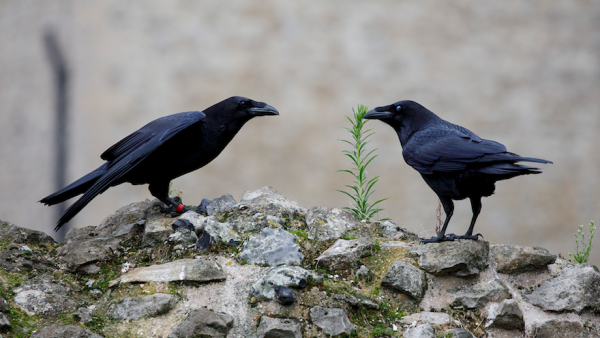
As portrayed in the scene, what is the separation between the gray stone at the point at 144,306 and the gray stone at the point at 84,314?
0.14 meters

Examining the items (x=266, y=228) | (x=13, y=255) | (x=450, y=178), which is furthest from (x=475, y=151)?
(x=13, y=255)

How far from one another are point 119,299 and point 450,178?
2483mm

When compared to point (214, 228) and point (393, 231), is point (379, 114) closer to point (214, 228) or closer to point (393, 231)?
point (393, 231)

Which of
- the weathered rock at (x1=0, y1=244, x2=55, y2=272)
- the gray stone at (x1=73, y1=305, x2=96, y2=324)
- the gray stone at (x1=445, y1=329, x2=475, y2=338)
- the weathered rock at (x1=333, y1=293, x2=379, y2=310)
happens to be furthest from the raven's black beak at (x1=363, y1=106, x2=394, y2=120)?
the weathered rock at (x1=0, y1=244, x2=55, y2=272)

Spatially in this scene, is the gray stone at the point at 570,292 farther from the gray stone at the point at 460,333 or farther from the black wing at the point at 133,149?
the black wing at the point at 133,149

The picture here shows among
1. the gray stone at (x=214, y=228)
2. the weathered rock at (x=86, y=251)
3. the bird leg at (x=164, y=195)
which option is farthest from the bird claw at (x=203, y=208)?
the weathered rock at (x=86, y=251)

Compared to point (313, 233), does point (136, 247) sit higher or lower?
lower

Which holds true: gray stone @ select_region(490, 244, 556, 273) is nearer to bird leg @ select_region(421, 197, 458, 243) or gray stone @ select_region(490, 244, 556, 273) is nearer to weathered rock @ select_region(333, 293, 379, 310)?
bird leg @ select_region(421, 197, 458, 243)

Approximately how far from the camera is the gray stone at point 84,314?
9.03 feet

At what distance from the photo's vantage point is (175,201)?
13.7ft

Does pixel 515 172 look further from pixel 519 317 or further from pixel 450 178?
pixel 519 317

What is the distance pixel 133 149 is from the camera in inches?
148

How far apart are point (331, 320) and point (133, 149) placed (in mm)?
2189

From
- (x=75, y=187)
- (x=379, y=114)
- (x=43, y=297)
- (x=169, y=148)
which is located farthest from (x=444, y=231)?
(x=75, y=187)
